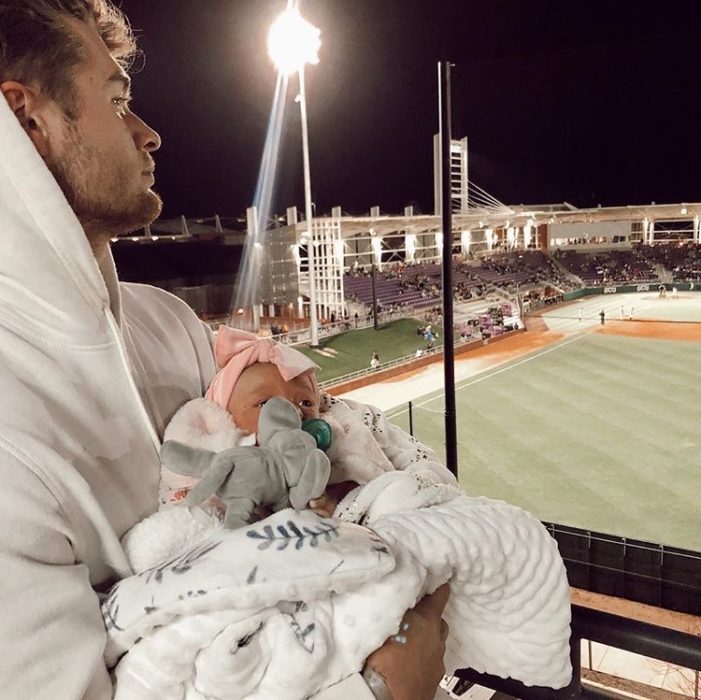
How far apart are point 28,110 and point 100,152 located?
4.1 inches

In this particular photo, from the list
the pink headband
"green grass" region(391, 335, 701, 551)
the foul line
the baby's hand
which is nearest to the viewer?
the baby's hand

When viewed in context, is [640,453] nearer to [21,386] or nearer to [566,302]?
→ [21,386]

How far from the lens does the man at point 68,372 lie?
2.23 feet

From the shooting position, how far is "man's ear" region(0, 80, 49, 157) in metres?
0.81

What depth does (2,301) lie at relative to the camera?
81 cm

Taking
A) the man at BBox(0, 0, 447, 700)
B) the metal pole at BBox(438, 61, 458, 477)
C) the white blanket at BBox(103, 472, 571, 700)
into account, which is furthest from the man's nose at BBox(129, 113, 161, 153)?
the metal pole at BBox(438, 61, 458, 477)

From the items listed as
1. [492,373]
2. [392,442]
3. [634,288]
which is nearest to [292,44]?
[492,373]

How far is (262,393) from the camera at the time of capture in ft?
3.85

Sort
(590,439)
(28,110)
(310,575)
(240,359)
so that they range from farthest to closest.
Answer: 1. (590,439)
2. (240,359)
3. (28,110)
4. (310,575)

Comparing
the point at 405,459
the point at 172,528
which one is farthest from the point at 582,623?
the point at 172,528

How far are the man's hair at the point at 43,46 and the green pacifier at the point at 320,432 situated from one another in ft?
1.96

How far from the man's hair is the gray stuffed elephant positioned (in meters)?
0.52

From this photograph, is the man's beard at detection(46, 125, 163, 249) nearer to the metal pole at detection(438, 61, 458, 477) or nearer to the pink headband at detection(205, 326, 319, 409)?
the pink headband at detection(205, 326, 319, 409)

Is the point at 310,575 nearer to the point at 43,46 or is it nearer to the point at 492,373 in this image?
the point at 43,46
